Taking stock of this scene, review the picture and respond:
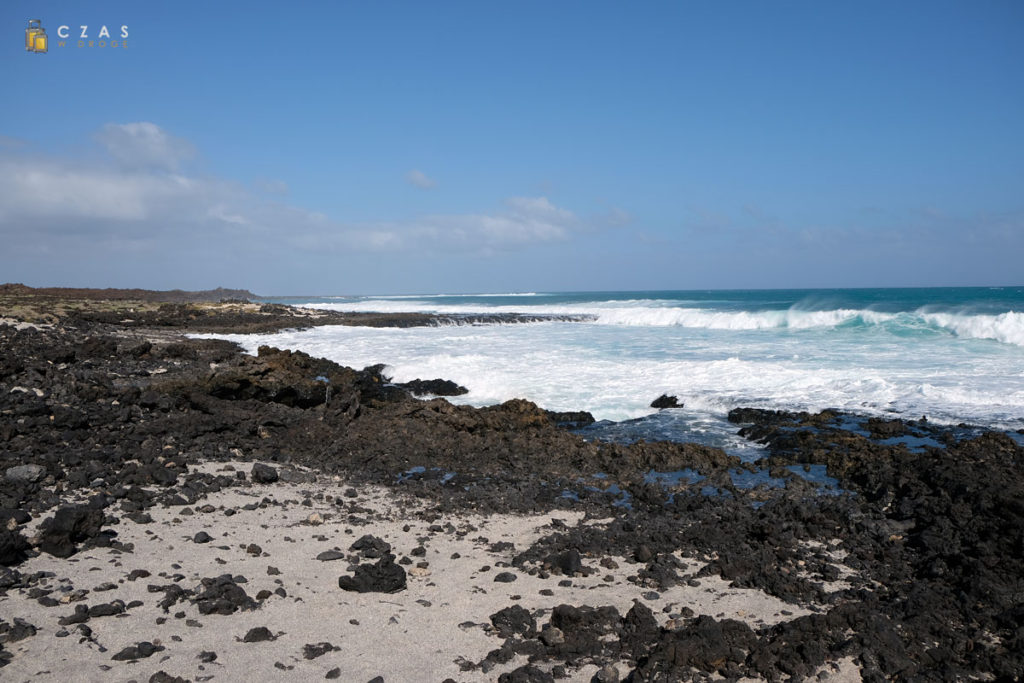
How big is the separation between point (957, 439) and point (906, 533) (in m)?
4.68

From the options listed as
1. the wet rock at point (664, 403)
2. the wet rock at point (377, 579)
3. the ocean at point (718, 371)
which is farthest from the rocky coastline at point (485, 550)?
the wet rock at point (664, 403)

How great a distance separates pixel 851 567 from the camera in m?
5.67

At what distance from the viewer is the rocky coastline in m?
4.18

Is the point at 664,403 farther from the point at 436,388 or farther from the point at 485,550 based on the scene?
the point at 485,550

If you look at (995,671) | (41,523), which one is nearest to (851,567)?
(995,671)

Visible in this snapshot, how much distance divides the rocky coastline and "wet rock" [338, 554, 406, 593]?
0.02m

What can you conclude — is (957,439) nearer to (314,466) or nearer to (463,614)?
(463,614)

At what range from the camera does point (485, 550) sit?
6074 millimetres

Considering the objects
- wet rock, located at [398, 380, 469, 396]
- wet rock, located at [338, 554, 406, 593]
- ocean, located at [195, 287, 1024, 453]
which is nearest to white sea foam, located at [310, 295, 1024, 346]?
ocean, located at [195, 287, 1024, 453]

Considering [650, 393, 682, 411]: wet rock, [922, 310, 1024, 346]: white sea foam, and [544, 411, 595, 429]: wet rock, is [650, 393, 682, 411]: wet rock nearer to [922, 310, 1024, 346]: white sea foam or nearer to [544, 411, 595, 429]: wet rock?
[544, 411, 595, 429]: wet rock

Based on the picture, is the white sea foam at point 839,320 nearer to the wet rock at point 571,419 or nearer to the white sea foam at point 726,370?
the white sea foam at point 726,370

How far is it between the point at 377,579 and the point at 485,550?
4.08 feet

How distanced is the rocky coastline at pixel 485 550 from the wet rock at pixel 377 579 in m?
0.02

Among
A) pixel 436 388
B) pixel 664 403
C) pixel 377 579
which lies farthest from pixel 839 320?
pixel 377 579
